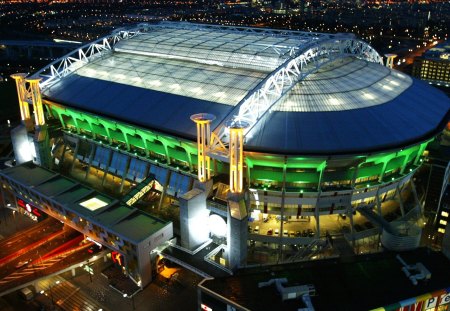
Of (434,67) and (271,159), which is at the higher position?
(271,159)

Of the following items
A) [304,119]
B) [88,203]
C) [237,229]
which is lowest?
[88,203]

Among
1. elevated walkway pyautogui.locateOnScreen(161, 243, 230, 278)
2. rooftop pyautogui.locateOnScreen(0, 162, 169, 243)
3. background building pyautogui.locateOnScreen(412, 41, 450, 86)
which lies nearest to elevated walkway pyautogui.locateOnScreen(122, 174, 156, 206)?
rooftop pyautogui.locateOnScreen(0, 162, 169, 243)

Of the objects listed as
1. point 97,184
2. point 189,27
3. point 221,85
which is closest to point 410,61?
point 189,27

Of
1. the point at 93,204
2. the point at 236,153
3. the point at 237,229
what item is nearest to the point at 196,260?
the point at 237,229

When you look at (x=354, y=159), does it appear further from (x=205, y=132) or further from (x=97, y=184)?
(x=97, y=184)

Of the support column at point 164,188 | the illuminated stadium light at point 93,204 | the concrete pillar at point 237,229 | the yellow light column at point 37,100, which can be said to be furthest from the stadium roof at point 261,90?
the illuminated stadium light at point 93,204

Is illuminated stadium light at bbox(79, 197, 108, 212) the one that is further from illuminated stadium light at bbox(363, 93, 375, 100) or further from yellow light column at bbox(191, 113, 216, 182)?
illuminated stadium light at bbox(363, 93, 375, 100)

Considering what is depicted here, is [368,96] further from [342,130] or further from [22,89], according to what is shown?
[22,89]
